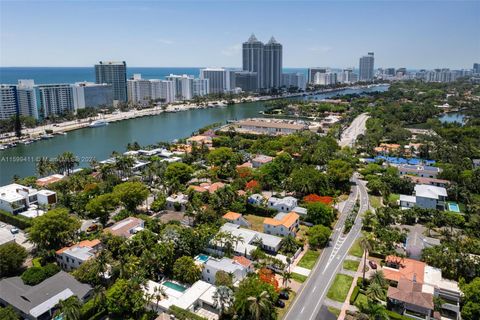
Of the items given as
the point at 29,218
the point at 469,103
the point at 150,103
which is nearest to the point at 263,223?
the point at 29,218

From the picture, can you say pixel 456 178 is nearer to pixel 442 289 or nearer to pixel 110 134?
pixel 442 289

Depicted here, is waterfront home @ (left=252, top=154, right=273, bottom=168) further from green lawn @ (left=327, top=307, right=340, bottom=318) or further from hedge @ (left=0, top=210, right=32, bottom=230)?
green lawn @ (left=327, top=307, right=340, bottom=318)

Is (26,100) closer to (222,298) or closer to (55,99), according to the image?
(55,99)

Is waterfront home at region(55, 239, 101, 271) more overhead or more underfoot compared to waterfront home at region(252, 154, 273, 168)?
more underfoot

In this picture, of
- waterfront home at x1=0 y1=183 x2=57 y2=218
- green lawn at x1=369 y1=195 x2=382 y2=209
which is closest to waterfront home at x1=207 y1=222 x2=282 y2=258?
green lawn at x1=369 y1=195 x2=382 y2=209

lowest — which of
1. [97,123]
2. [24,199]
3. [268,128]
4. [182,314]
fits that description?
[182,314]

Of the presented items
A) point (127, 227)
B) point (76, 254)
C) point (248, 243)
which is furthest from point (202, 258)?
point (76, 254)
